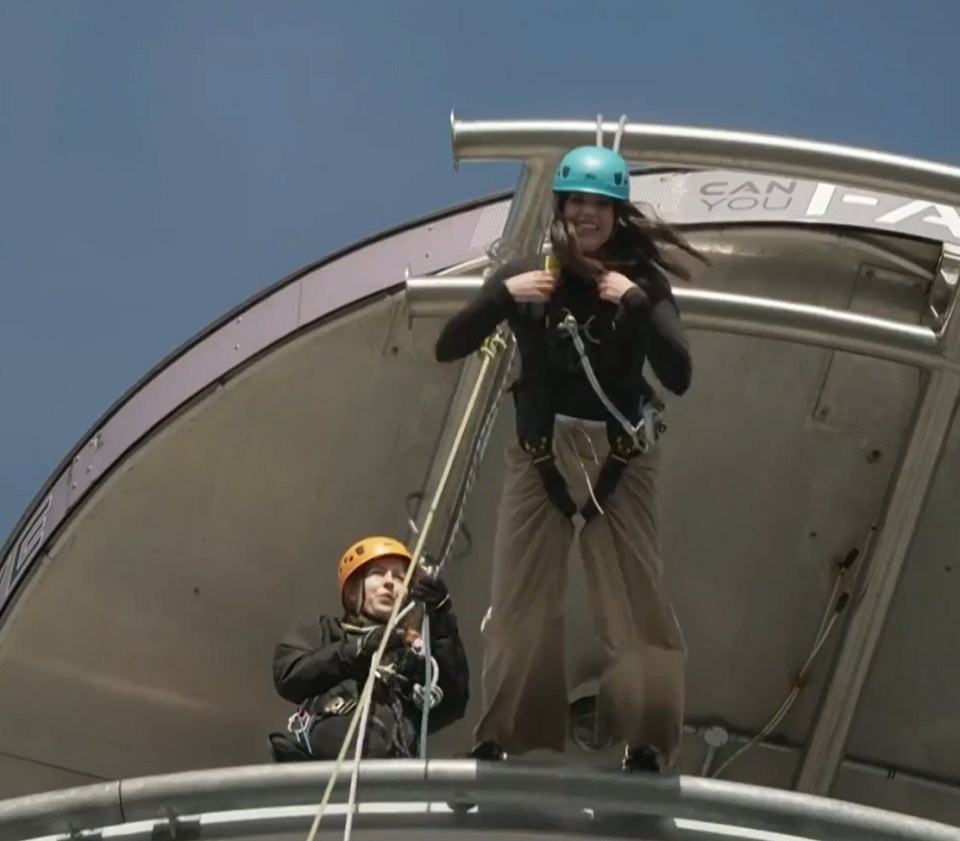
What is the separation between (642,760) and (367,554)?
1.70 m

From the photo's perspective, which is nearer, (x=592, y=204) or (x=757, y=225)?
(x=592, y=204)

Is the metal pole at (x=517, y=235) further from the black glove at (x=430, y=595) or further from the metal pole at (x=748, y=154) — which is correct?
the black glove at (x=430, y=595)

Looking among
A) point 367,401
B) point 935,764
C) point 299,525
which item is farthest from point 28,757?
point 935,764

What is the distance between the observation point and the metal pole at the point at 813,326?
7531 millimetres

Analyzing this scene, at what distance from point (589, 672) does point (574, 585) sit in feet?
1.57

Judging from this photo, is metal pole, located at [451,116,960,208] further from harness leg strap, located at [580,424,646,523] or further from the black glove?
the black glove

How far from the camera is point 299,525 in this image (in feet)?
29.6

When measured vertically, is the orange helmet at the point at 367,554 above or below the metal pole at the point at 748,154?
below

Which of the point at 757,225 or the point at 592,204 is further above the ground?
the point at 757,225

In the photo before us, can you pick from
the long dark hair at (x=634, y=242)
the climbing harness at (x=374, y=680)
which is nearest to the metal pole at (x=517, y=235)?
the climbing harness at (x=374, y=680)

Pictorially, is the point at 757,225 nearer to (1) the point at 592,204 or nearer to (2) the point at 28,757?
(1) the point at 592,204

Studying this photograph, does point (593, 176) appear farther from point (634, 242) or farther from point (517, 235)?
point (517, 235)

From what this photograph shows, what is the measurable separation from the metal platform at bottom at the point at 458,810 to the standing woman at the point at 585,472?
0.13m

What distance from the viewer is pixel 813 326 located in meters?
7.59
